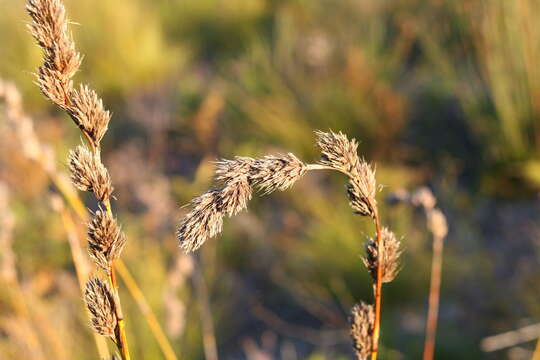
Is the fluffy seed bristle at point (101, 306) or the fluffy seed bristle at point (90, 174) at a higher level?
the fluffy seed bristle at point (90, 174)

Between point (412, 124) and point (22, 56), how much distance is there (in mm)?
3579

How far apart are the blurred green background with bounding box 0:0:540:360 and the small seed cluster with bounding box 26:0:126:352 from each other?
2.88ft

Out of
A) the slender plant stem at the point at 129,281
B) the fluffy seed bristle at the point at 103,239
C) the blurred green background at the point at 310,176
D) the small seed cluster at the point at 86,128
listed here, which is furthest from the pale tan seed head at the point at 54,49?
the blurred green background at the point at 310,176

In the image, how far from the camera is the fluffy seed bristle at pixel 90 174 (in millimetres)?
643

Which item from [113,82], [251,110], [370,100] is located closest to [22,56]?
[113,82]

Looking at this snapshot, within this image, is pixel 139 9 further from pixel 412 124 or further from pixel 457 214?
pixel 457 214

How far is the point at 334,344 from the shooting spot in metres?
2.67

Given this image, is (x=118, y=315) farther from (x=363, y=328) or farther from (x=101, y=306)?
(x=363, y=328)

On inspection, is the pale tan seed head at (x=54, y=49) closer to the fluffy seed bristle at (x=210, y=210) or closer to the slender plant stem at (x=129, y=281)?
the fluffy seed bristle at (x=210, y=210)

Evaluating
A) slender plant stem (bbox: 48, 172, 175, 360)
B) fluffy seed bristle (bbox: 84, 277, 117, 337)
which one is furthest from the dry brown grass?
slender plant stem (bbox: 48, 172, 175, 360)

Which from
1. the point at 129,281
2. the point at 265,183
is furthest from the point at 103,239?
the point at 129,281

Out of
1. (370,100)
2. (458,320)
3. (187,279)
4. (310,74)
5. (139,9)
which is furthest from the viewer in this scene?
(139,9)

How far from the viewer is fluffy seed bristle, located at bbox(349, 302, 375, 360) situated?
29.0 inches

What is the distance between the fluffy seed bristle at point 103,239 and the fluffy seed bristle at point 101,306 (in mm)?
36
